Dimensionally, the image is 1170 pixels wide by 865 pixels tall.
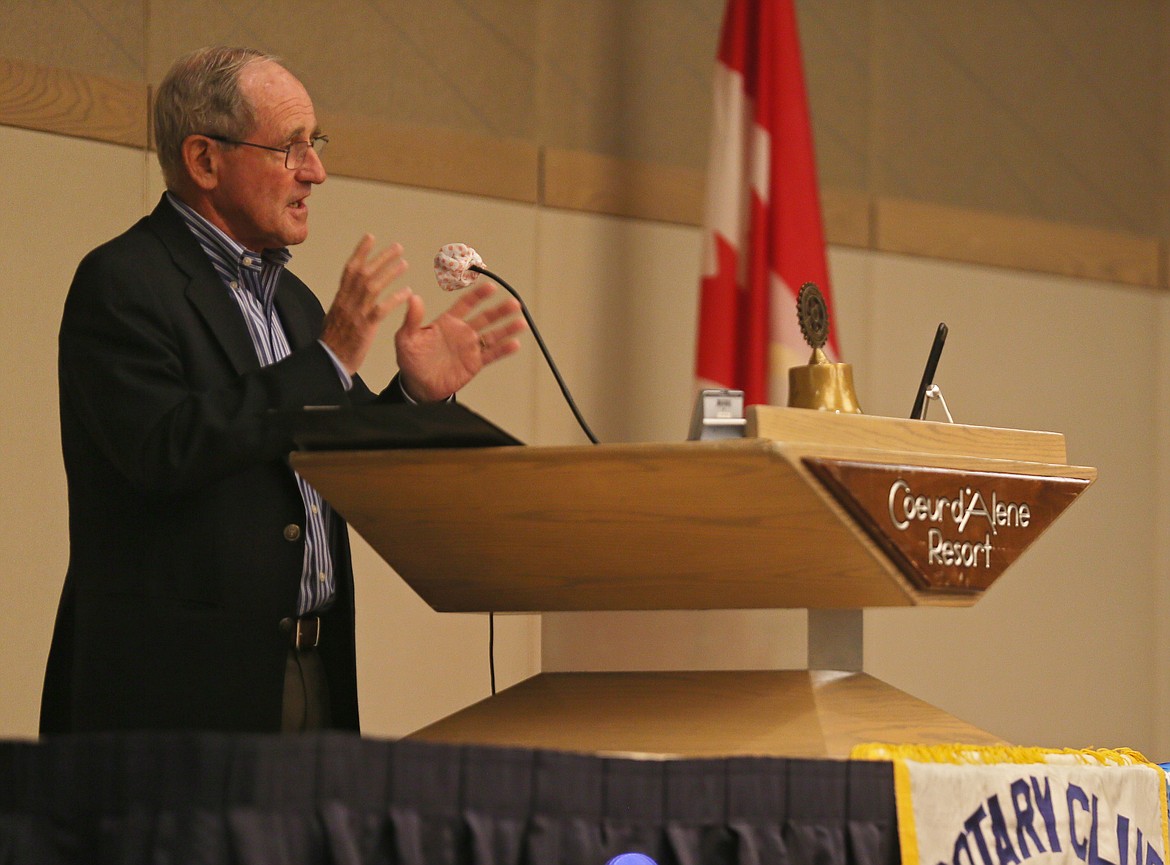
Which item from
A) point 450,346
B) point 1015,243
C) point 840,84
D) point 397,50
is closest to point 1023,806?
point 450,346

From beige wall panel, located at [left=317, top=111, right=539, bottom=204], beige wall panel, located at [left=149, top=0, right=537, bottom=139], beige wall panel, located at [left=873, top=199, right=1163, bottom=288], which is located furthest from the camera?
beige wall panel, located at [left=873, top=199, right=1163, bottom=288]

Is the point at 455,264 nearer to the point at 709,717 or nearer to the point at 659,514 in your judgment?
the point at 659,514

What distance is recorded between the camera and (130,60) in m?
3.35

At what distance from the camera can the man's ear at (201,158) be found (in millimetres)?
2053

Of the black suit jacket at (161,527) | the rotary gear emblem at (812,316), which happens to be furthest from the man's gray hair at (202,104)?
the rotary gear emblem at (812,316)

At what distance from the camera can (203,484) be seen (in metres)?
1.77

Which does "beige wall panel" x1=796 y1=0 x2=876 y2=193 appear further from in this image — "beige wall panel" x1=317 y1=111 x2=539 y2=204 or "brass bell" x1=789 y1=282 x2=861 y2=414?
"brass bell" x1=789 y1=282 x2=861 y2=414

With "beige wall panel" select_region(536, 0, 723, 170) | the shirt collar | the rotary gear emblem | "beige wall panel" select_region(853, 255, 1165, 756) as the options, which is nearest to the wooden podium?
the rotary gear emblem

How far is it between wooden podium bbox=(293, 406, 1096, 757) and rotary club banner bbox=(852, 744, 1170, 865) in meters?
0.07

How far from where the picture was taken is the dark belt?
6.30 feet

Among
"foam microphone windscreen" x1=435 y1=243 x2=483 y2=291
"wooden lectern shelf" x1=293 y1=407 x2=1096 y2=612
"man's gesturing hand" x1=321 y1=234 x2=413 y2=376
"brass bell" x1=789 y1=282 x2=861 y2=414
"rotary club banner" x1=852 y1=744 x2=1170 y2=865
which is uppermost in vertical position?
"foam microphone windscreen" x1=435 y1=243 x2=483 y2=291

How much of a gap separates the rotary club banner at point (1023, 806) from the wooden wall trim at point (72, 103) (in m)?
2.37

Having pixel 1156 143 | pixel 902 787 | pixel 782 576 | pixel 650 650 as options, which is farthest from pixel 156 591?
pixel 1156 143

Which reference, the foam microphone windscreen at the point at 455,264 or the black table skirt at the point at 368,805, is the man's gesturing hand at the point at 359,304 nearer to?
the foam microphone windscreen at the point at 455,264
